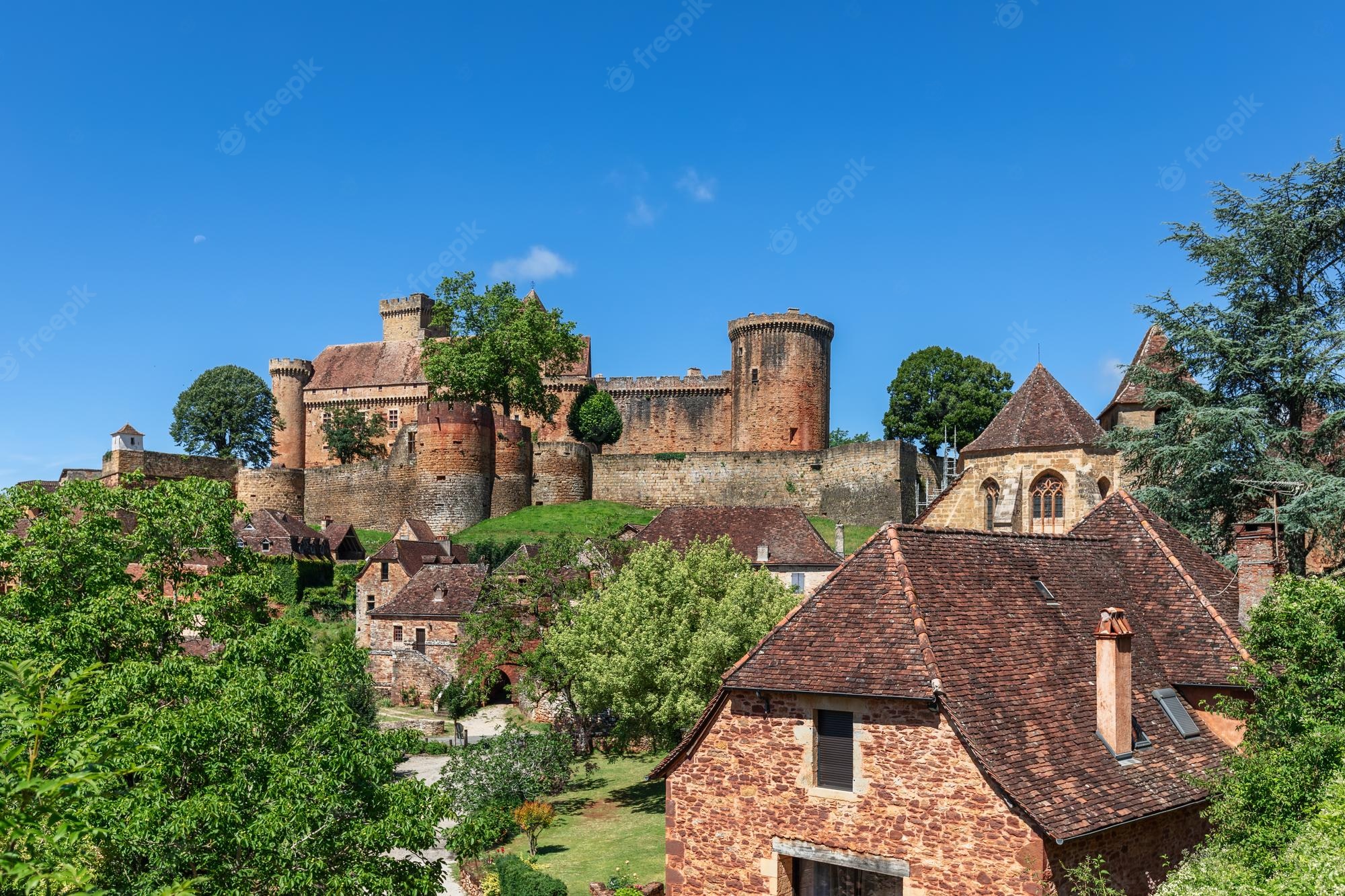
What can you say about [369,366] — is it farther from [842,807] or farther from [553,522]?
[842,807]

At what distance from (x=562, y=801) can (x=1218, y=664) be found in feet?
60.4

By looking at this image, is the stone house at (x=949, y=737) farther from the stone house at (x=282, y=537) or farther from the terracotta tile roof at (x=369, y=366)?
the terracotta tile roof at (x=369, y=366)

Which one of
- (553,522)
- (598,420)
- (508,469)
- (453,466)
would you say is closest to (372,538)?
(453,466)

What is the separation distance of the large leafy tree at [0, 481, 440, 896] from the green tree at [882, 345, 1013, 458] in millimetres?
54660

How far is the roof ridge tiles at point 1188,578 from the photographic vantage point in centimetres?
1548

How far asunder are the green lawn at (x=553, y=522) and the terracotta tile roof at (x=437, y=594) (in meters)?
10.8

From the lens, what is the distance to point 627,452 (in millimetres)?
75750

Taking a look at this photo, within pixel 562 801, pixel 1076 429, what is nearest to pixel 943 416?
pixel 1076 429

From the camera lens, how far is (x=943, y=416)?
6912 centimetres

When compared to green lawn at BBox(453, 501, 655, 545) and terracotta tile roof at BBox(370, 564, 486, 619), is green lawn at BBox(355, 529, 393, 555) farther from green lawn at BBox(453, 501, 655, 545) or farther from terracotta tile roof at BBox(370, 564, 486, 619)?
terracotta tile roof at BBox(370, 564, 486, 619)

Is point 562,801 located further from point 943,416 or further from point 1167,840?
point 943,416

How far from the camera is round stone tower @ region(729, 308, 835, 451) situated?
6956cm

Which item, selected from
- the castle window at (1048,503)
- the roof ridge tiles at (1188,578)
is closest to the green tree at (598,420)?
the castle window at (1048,503)

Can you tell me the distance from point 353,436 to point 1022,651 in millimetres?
68065
